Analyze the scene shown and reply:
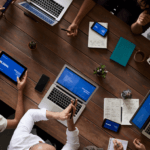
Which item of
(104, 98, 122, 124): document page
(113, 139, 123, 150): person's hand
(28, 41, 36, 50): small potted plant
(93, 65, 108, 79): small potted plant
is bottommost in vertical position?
(113, 139, 123, 150): person's hand

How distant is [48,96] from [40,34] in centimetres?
63

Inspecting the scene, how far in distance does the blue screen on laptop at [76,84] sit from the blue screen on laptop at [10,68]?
400mm

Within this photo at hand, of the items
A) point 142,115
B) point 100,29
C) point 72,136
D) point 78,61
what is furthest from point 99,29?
point 72,136

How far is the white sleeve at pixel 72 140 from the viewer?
1.45 m

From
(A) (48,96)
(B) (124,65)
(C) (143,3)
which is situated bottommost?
(A) (48,96)

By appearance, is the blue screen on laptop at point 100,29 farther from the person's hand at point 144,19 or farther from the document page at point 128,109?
the document page at point 128,109

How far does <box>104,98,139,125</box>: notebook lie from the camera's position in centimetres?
157

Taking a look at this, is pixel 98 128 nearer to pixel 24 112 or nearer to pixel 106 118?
pixel 106 118

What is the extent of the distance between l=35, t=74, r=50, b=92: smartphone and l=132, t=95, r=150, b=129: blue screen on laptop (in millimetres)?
884

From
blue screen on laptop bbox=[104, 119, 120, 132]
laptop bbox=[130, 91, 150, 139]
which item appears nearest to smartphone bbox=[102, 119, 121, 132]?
blue screen on laptop bbox=[104, 119, 120, 132]

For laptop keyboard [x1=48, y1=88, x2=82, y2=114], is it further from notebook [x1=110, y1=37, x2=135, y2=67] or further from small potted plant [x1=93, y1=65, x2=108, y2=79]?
notebook [x1=110, y1=37, x2=135, y2=67]

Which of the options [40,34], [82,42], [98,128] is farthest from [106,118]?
[40,34]

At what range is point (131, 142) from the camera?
1.57 m

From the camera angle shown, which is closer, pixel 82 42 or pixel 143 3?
pixel 143 3
